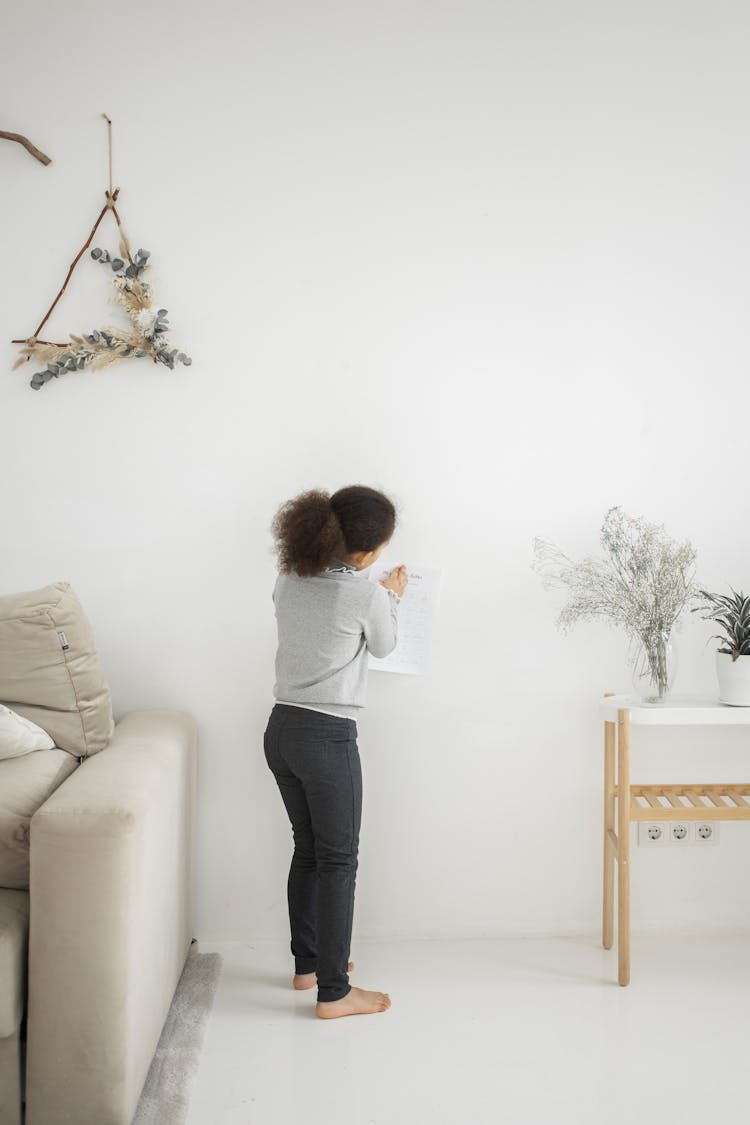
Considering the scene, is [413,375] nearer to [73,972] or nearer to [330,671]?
[330,671]

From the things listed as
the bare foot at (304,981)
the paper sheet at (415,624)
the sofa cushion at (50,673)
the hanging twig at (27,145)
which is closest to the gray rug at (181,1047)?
the bare foot at (304,981)

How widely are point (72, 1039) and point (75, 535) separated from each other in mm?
1340

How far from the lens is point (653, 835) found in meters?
2.71

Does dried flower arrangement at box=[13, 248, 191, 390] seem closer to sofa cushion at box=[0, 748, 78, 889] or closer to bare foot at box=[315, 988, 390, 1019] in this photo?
sofa cushion at box=[0, 748, 78, 889]

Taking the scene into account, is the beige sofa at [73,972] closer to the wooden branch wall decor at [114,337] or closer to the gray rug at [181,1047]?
the gray rug at [181,1047]

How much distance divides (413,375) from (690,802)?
1429mm

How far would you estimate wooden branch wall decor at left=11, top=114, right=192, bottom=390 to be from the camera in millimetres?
2514

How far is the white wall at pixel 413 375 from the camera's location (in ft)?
8.40

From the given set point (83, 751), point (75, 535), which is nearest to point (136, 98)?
point (75, 535)

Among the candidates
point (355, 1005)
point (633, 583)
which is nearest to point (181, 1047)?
point (355, 1005)

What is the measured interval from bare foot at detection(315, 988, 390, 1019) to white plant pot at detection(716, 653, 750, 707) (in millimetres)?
1164

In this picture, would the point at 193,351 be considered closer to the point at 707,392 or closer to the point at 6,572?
the point at 6,572

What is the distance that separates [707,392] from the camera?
2.74m

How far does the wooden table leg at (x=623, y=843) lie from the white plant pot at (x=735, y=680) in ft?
1.02
